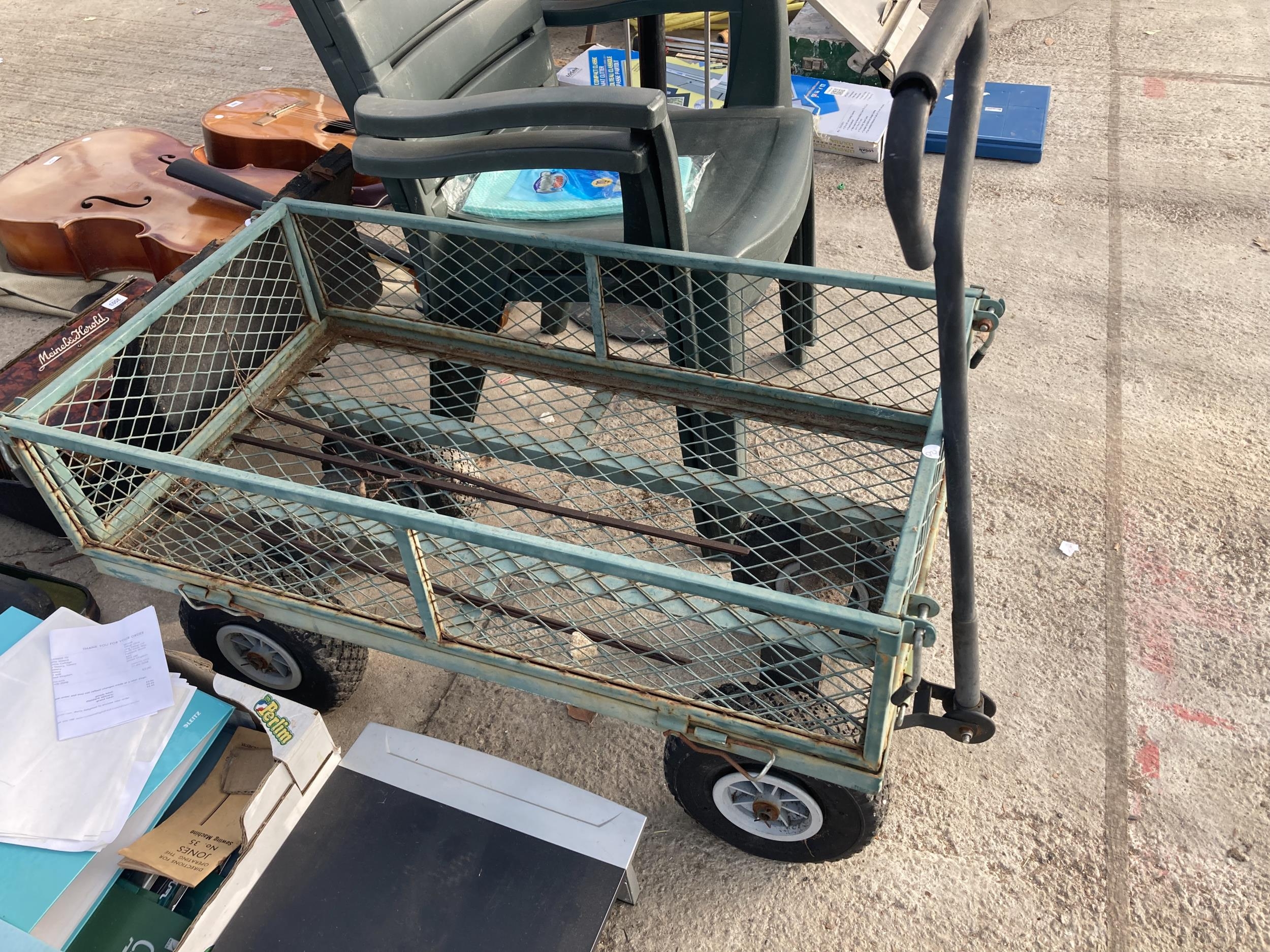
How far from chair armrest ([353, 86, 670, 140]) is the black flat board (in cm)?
108

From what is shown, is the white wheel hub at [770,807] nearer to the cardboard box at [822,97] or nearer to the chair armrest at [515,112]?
the chair armrest at [515,112]

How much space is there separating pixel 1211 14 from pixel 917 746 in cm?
400

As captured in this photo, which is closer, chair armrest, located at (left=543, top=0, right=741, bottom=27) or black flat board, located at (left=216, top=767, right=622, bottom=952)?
black flat board, located at (left=216, top=767, right=622, bottom=952)

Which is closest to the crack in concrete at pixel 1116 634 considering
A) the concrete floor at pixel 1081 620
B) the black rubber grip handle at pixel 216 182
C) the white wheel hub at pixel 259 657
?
the concrete floor at pixel 1081 620

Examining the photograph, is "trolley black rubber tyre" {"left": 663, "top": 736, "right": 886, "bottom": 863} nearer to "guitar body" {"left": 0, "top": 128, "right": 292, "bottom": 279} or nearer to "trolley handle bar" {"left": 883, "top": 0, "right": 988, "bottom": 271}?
"trolley handle bar" {"left": 883, "top": 0, "right": 988, "bottom": 271}

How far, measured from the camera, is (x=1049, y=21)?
13.0 ft

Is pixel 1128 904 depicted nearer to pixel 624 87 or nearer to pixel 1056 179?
pixel 624 87

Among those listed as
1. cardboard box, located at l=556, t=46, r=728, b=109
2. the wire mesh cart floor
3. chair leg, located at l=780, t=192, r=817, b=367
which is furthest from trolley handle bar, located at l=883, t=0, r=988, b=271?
cardboard box, located at l=556, t=46, r=728, b=109

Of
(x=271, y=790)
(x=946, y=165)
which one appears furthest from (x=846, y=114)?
(x=271, y=790)

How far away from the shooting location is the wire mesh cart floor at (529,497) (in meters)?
1.15

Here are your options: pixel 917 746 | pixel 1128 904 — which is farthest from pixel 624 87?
pixel 1128 904

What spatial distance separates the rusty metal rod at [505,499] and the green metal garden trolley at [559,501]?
0.04 ft

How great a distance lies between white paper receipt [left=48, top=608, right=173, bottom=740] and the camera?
1406 millimetres

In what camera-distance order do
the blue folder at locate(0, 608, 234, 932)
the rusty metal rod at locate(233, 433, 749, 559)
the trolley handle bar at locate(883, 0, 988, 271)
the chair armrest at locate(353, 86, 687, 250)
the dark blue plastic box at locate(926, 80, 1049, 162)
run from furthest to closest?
the dark blue plastic box at locate(926, 80, 1049, 162), the rusty metal rod at locate(233, 433, 749, 559), the chair armrest at locate(353, 86, 687, 250), the blue folder at locate(0, 608, 234, 932), the trolley handle bar at locate(883, 0, 988, 271)
